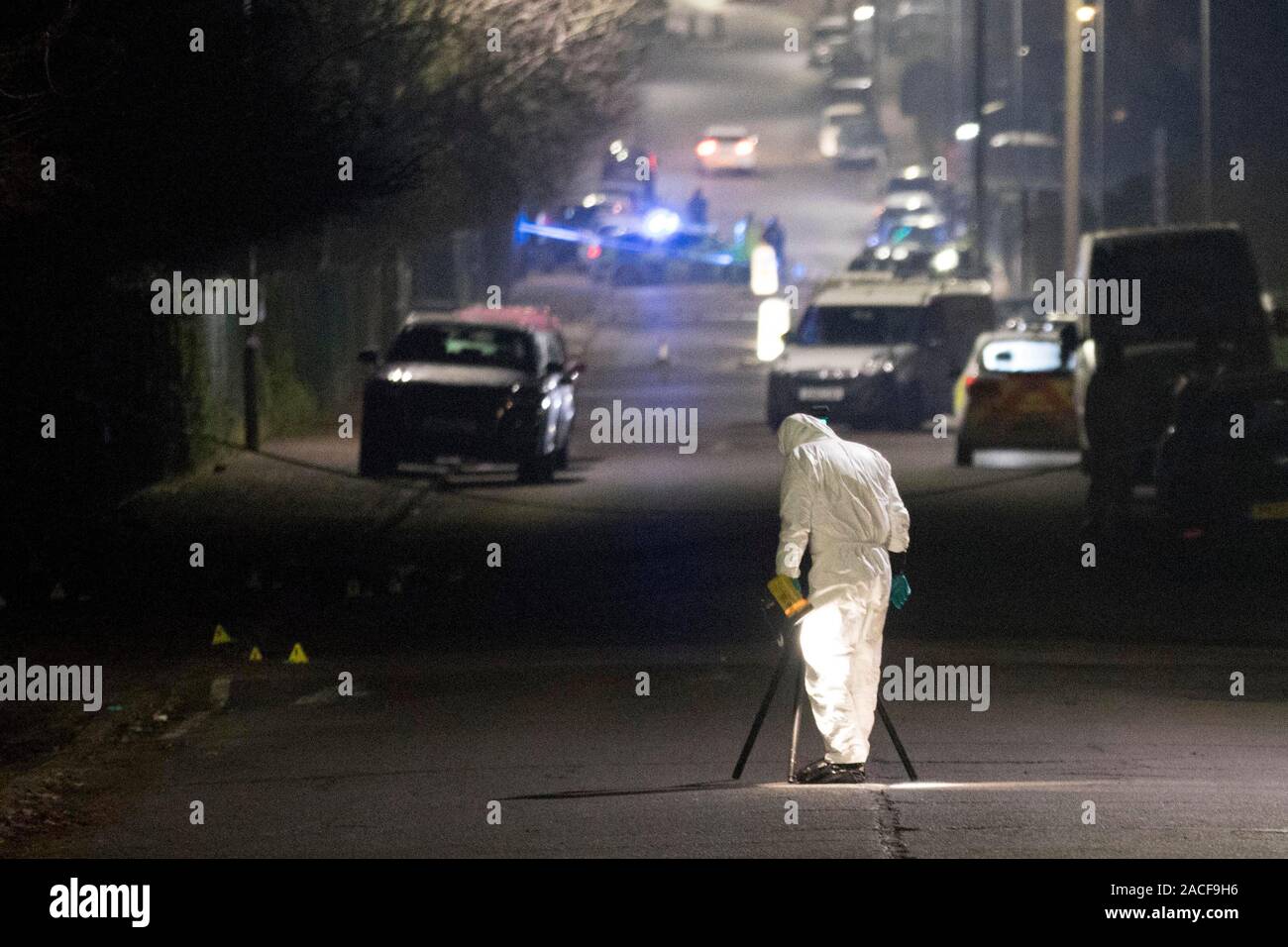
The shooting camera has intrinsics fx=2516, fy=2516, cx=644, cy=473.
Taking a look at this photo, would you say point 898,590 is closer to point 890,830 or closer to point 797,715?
point 797,715

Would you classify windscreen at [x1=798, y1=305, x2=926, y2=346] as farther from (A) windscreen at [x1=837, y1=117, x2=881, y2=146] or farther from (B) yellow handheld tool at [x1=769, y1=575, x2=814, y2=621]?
(A) windscreen at [x1=837, y1=117, x2=881, y2=146]

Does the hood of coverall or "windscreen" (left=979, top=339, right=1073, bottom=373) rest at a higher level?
the hood of coverall

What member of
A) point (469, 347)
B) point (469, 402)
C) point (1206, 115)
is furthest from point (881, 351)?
point (469, 402)

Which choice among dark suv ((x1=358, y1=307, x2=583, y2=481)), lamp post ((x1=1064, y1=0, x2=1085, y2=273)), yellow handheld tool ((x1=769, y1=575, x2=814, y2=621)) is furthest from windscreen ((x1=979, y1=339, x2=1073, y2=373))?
yellow handheld tool ((x1=769, y1=575, x2=814, y2=621))

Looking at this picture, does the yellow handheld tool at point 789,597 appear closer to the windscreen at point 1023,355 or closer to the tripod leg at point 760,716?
the tripod leg at point 760,716

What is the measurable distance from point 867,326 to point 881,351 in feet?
2.60

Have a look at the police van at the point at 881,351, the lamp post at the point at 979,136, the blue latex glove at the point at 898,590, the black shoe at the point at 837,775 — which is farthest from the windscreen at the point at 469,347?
the lamp post at the point at 979,136

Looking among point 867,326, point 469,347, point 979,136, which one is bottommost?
point 867,326

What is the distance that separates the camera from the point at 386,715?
1288cm

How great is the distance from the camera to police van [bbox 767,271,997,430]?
33469 mm

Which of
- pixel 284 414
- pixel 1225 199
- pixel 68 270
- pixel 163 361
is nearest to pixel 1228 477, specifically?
pixel 68 270

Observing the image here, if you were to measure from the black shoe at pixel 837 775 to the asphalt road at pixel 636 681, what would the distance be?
0.82 ft

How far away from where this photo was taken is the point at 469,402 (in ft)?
86.1

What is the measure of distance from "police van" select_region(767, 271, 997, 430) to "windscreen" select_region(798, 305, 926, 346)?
0.5 inches
